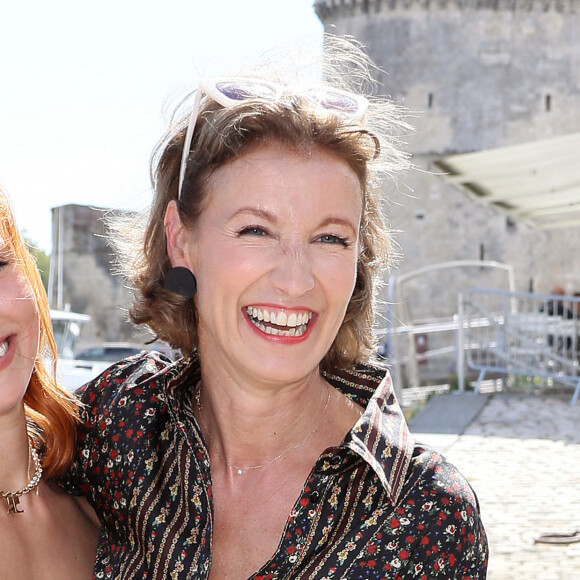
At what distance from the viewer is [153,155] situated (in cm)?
203

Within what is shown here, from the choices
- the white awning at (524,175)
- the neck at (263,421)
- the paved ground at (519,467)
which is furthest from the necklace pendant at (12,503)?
the white awning at (524,175)

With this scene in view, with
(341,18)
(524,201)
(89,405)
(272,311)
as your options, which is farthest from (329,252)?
(341,18)

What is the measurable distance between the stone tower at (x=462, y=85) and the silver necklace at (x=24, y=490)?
23540 mm

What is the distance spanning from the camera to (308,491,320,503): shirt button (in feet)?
5.22

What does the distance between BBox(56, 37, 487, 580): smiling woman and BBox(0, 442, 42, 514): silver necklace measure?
3.6 inches

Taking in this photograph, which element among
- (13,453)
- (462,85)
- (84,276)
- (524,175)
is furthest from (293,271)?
(462,85)

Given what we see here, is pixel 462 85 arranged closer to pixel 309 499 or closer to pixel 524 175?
pixel 524 175

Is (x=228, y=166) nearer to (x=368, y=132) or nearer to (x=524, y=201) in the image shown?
(x=368, y=132)

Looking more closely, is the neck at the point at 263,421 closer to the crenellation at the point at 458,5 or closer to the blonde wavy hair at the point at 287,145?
the blonde wavy hair at the point at 287,145

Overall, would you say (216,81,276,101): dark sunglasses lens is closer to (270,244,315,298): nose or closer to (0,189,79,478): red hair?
(270,244,315,298): nose

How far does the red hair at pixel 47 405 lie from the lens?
1.88 meters

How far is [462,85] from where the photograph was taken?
25359 millimetres

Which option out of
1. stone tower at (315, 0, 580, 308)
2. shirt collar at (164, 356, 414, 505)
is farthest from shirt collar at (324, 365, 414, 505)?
stone tower at (315, 0, 580, 308)

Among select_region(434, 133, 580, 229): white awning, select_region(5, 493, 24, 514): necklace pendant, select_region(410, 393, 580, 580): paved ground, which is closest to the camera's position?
select_region(5, 493, 24, 514): necklace pendant
